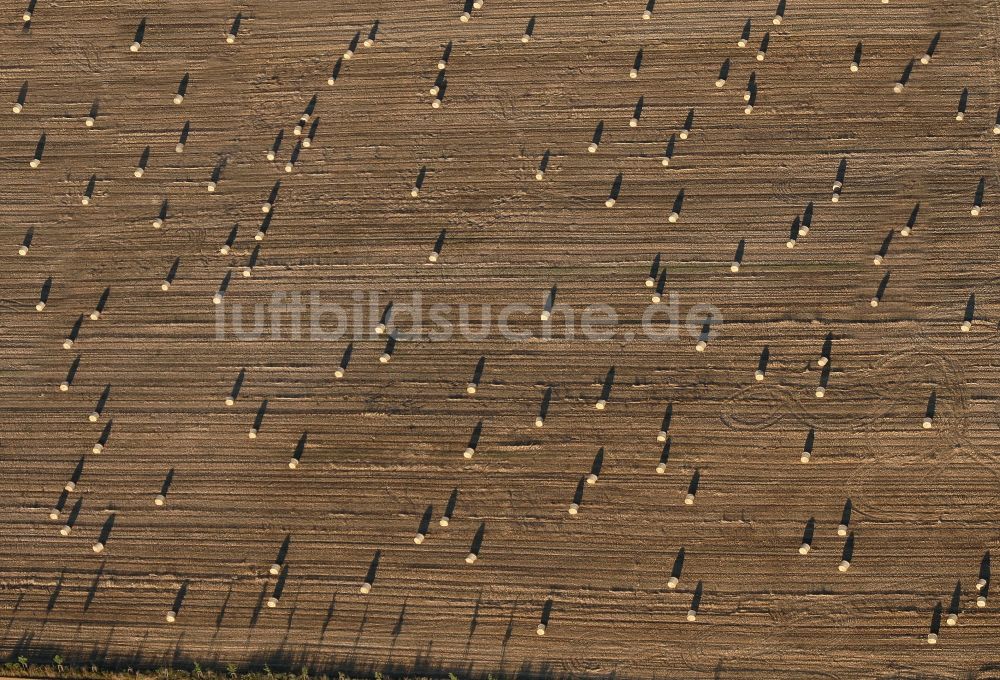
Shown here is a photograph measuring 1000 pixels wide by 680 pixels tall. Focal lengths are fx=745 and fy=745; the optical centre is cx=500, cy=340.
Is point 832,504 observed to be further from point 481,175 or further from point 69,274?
point 69,274

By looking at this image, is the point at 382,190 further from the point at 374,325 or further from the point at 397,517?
the point at 397,517

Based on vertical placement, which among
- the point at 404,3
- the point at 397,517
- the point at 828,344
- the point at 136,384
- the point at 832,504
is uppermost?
the point at 404,3

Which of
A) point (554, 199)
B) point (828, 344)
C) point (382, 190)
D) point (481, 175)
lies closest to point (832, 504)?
point (828, 344)

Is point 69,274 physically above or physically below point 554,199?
below

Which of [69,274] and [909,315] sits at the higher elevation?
[909,315]

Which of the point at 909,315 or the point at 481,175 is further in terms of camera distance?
the point at 481,175

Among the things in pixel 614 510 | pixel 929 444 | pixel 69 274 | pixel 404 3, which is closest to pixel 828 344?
pixel 929 444
